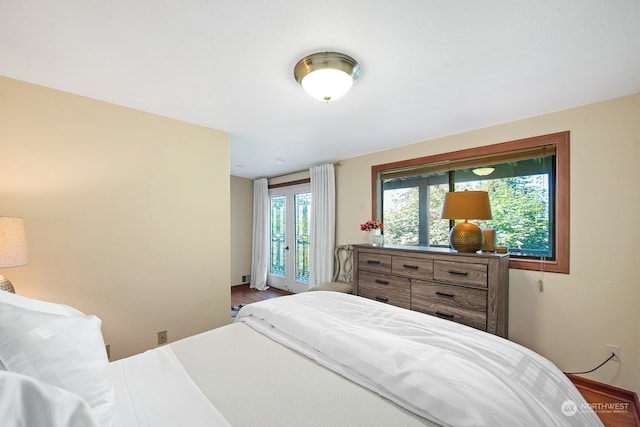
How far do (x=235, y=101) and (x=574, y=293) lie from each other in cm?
322

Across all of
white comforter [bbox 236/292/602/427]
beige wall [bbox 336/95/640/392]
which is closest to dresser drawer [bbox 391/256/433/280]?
beige wall [bbox 336/95/640/392]

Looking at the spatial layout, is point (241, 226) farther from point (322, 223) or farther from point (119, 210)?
point (119, 210)

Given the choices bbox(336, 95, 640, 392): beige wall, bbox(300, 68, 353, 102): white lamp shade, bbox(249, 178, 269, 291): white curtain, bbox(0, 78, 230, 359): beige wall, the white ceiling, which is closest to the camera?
the white ceiling

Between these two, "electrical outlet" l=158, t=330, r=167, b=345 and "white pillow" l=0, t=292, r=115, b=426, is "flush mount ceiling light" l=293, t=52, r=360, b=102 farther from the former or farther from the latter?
"electrical outlet" l=158, t=330, r=167, b=345

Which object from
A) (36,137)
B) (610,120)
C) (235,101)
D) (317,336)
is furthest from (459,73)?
(36,137)

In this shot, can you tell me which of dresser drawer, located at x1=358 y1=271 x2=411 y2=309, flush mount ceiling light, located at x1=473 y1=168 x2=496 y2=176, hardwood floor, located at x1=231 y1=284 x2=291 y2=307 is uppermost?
flush mount ceiling light, located at x1=473 y1=168 x2=496 y2=176

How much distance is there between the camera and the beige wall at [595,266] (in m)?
1.94

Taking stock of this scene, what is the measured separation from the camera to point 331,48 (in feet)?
4.69

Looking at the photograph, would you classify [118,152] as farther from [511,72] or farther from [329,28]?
[511,72]

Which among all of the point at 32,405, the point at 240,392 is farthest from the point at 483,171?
the point at 32,405

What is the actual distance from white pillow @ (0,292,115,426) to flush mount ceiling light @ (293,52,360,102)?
1614 mm

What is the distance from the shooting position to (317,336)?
132 cm

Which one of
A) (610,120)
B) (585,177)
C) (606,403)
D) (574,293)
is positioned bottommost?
(606,403)

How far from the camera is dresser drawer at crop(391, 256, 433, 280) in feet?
8.12
